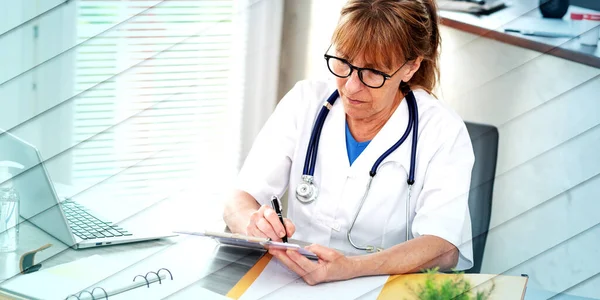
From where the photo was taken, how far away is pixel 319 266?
0.80 m

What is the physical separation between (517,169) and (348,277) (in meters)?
0.79

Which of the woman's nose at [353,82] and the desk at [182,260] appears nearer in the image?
the desk at [182,260]

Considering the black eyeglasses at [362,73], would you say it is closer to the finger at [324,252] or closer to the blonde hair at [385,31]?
the blonde hair at [385,31]

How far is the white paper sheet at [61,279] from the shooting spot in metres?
0.67

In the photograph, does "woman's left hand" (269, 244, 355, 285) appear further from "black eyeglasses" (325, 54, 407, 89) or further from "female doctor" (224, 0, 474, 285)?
"black eyeglasses" (325, 54, 407, 89)

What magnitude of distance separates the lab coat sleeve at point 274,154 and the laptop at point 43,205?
0.90 feet

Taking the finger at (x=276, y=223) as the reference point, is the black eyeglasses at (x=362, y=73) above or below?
above

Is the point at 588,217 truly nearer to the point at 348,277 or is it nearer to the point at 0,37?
the point at 348,277

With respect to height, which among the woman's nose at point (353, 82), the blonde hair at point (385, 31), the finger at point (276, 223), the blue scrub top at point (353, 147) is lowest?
the finger at point (276, 223)

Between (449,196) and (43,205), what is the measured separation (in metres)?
0.51

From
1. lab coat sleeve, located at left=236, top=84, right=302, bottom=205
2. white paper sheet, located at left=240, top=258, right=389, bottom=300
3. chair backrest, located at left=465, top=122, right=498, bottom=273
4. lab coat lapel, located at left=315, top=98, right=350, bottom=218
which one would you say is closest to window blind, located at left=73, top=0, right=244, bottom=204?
lab coat sleeve, located at left=236, top=84, right=302, bottom=205

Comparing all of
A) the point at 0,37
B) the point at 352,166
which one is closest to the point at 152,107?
the point at 0,37

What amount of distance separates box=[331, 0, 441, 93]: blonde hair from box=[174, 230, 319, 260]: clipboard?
29 cm

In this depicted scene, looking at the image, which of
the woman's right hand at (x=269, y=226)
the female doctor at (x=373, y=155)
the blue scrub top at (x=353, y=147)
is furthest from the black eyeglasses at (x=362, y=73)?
the woman's right hand at (x=269, y=226)
